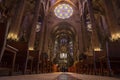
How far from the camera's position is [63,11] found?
23609mm

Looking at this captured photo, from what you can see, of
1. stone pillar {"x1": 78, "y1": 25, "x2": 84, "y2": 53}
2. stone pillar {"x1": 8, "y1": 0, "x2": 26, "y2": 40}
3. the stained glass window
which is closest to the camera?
stone pillar {"x1": 8, "y1": 0, "x2": 26, "y2": 40}

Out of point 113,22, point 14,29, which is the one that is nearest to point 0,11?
point 14,29

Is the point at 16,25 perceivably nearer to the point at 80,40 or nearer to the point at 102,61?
the point at 102,61

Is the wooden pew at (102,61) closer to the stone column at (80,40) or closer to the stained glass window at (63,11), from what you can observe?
the stone column at (80,40)

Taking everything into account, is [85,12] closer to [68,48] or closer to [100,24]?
[100,24]

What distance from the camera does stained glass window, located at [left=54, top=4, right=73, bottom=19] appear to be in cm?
2339

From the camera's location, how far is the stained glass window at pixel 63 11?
2339 centimetres

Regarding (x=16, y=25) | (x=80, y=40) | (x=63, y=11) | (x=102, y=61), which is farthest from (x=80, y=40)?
(x=102, y=61)

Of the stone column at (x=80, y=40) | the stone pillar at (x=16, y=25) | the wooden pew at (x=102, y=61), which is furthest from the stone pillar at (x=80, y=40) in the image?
the wooden pew at (x=102, y=61)

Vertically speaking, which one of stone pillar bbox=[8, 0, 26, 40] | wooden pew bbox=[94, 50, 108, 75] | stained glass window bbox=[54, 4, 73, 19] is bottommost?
wooden pew bbox=[94, 50, 108, 75]

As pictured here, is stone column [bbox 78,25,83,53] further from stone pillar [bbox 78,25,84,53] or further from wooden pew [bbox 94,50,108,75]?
wooden pew [bbox 94,50,108,75]

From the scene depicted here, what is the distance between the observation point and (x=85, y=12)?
63.9 feet

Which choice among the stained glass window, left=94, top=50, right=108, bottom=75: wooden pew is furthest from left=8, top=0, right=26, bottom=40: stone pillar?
the stained glass window

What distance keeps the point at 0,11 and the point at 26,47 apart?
5.21 meters
